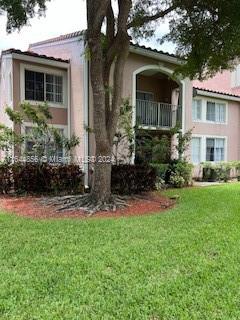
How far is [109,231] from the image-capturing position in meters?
8.54

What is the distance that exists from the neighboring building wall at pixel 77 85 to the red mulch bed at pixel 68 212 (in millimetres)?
4309

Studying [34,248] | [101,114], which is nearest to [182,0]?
[101,114]

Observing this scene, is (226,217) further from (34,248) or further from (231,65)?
(231,65)

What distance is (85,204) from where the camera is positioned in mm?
12180

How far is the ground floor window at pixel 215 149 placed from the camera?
26.1m

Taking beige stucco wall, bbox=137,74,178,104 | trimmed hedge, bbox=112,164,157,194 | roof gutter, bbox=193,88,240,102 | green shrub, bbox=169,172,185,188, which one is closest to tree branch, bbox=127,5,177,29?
trimmed hedge, bbox=112,164,157,194

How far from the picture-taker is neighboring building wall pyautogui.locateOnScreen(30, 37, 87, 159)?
16797 millimetres

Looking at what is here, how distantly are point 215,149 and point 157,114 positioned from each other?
26.6 feet

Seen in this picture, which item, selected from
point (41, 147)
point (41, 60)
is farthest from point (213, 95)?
point (41, 147)

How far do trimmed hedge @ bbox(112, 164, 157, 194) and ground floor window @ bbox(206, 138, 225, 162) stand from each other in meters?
10.7

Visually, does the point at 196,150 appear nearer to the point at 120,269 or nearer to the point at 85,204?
the point at 85,204

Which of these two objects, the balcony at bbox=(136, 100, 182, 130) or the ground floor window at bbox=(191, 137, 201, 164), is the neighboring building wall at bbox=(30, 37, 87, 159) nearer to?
the balcony at bbox=(136, 100, 182, 130)

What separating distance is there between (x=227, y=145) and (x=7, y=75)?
55.8 ft

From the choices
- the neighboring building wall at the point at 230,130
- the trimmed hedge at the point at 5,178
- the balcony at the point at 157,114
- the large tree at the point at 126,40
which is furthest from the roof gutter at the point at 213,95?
the trimmed hedge at the point at 5,178
